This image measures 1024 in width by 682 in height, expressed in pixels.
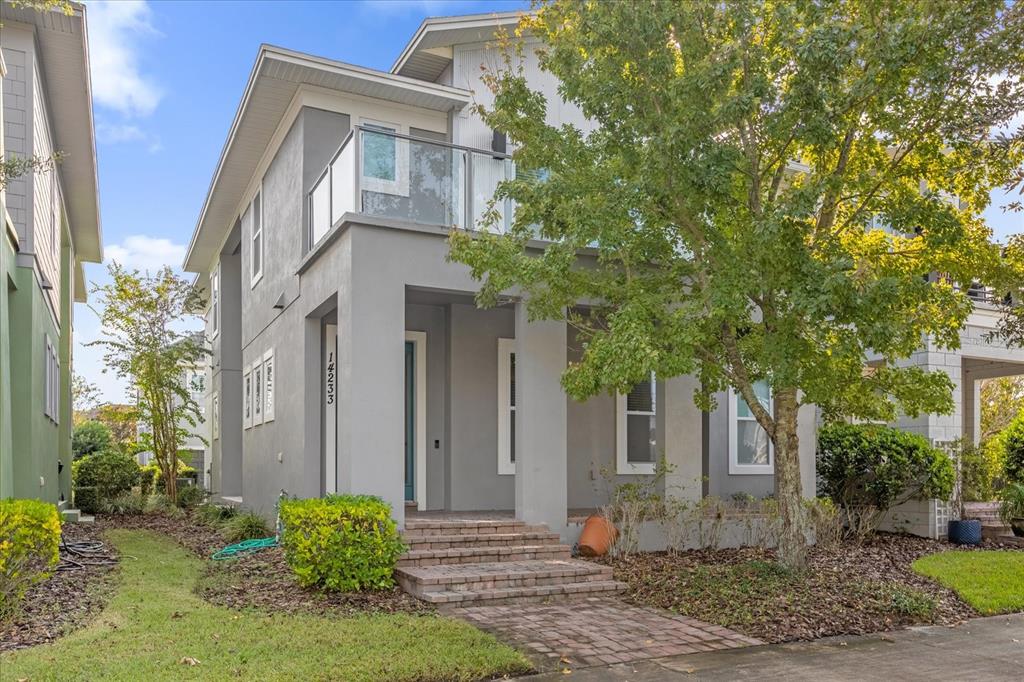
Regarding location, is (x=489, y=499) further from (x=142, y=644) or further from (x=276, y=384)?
(x=142, y=644)

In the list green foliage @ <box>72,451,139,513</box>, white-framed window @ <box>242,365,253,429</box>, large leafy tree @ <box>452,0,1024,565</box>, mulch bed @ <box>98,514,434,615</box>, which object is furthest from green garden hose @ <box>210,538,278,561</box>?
green foliage @ <box>72,451,139,513</box>

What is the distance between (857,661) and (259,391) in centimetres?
1181

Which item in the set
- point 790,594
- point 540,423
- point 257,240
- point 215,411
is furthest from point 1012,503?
point 215,411

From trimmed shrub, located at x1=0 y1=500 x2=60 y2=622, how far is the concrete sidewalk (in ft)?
14.6

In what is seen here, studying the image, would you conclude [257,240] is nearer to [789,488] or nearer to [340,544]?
[340,544]

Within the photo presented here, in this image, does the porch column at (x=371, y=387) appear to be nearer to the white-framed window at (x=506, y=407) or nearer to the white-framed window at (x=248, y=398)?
the white-framed window at (x=506, y=407)

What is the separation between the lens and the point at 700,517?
11.2m

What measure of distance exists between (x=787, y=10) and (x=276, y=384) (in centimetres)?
946

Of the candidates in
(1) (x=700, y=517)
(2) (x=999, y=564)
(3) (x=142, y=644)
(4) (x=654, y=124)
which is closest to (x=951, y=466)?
(2) (x=999, y=564)

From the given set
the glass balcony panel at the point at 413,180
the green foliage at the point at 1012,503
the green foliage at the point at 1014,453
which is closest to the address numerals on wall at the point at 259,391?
the glass balcony panel at the point at 413,180

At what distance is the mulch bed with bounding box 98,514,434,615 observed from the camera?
26.0 ft

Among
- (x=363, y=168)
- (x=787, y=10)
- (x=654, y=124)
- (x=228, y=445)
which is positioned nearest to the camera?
(x=787, y=10)

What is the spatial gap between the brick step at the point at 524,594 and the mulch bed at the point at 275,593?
20 cm

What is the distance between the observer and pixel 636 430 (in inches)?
543
